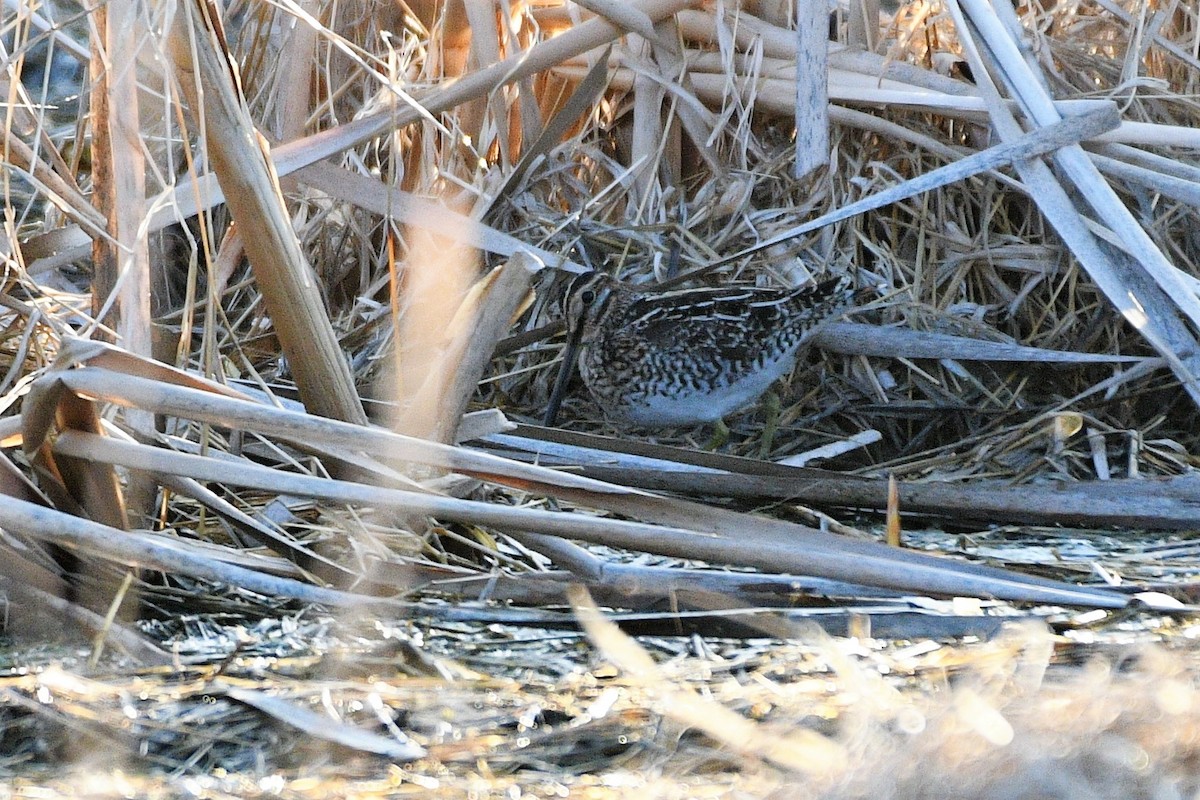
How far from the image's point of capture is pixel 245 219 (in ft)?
6.85

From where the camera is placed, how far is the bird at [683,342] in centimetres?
342

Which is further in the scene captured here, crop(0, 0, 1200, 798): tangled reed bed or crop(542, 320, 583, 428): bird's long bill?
crop(542, 320, 583, 428): bird's long bill

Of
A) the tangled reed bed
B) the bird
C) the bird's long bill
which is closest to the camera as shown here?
the tangled reed bed

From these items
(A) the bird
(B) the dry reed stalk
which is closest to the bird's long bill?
(A) the bird

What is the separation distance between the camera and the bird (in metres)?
3.42

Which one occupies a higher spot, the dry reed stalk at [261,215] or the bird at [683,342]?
the dry reed stalk at [261,215]

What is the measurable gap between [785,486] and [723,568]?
33cm

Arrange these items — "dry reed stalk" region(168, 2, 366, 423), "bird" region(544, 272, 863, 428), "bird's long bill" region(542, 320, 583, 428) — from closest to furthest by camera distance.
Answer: "dry reed stalk" region(168, 2, 366, 423)
"bird" region(544, 272, 863, 428)
"bird's long bill" region(542, 320, 583, 428)

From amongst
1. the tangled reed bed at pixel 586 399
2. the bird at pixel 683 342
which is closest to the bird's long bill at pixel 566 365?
the bird at pixel 683 342

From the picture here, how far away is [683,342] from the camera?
380cm

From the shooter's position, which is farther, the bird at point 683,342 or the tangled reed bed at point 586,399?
the bird at point 683,342

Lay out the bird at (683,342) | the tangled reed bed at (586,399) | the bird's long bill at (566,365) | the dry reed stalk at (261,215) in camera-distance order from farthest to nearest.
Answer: the bird's long bill at (566,365), the bird at (683,342), the dry reed stalk at (261,215), the tangled reed bed at (586,399)

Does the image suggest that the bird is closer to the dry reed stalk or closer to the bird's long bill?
the bird's long bill

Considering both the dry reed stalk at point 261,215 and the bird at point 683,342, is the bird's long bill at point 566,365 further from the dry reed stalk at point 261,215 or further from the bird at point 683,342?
the dry reed stalk at point 261,215
